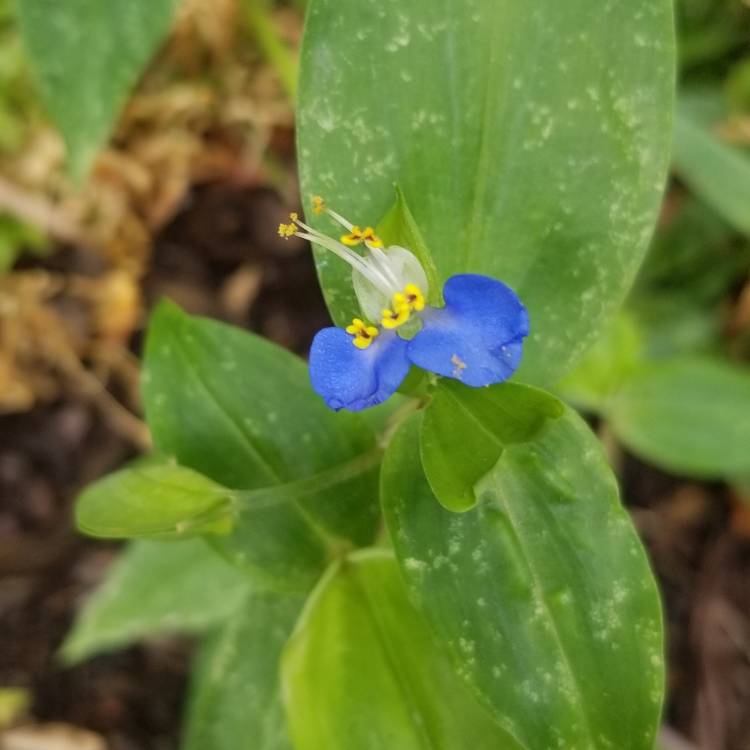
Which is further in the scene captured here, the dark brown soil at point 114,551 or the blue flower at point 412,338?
the dark brown soil at point 114,551

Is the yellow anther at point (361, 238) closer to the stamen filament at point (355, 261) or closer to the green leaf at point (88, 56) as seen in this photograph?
the stamen filament at point (355, 261)

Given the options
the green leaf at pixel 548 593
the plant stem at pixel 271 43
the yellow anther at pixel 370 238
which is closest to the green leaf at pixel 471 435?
the green leaf at pixel 548 593

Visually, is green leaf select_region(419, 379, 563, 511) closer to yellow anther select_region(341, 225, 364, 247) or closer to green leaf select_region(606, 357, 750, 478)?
yellow anther select_region(341, 225, 364, 247)

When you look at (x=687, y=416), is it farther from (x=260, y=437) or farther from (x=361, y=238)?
(x=361, y=238)

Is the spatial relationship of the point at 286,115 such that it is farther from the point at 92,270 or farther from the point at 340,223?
the point at 340,223

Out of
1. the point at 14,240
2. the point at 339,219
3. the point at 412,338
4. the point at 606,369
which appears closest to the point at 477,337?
the point at 412,338
